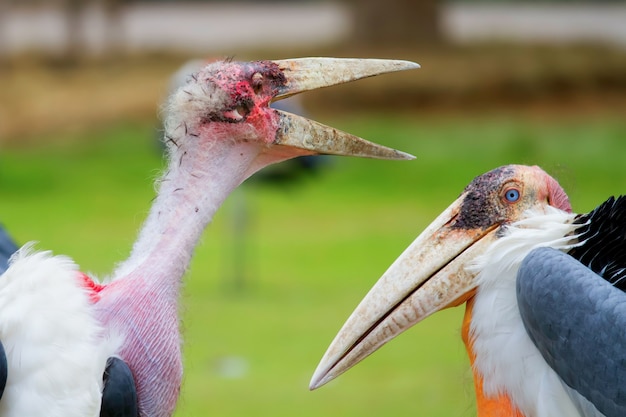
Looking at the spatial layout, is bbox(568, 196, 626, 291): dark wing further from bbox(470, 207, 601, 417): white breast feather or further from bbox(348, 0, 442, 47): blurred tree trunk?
bbox(348, 0, 442, 47): blurred tree trunk

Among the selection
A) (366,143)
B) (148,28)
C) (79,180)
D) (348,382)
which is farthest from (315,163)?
(148,28)

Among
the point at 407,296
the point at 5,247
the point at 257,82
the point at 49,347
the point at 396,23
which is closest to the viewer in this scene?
the point at 49,347

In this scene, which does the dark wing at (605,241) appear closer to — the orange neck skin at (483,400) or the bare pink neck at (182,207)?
the orange neck skin at (483,400)

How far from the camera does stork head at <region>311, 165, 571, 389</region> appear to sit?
390 cm

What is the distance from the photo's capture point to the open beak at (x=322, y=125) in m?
4.04

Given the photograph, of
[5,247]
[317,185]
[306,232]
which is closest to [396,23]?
[317,185]

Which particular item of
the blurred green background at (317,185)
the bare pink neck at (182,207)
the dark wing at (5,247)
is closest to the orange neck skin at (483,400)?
the blurred green background at (317,185)

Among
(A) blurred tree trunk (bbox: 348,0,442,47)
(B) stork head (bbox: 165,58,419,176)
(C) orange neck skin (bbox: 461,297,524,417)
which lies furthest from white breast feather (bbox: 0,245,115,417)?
(A) blurred tree trunk (bbox: 348,0,442,47)

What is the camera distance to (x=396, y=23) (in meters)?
19.1

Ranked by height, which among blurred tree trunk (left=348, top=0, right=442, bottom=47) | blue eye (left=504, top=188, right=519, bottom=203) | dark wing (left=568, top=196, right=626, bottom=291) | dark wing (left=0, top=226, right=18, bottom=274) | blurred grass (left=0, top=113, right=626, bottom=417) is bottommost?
dark wing (left=568, top=196, right=626, bottom=291)

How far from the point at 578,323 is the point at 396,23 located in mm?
15899

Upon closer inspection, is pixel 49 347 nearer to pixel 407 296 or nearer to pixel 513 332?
pixel 407 296

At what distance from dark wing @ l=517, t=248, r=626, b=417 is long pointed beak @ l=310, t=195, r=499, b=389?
0.26 metres

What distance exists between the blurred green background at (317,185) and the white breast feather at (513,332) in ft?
1.30
